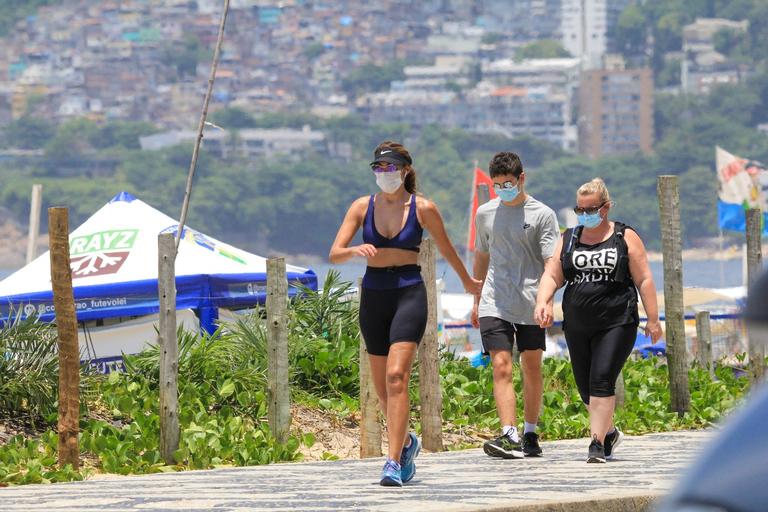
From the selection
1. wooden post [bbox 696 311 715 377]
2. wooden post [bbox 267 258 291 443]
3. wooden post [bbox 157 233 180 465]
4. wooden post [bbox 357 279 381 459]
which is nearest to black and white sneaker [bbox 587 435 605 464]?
wooden post [bbox 357 279 381 459]

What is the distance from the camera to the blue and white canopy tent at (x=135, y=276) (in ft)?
53.2

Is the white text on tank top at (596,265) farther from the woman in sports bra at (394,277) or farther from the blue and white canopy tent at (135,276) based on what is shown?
the blue and white canopy tent at (135,276)

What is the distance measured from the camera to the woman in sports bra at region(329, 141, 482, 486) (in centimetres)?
731

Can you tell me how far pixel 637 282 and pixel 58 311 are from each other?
9.74 ft

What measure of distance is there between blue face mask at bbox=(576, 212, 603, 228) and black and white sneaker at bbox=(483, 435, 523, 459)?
1154mm

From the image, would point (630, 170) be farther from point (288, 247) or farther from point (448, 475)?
point (448, 475)

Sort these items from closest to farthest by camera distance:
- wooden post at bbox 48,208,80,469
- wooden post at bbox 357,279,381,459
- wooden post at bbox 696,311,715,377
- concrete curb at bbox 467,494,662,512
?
concrete curb at bbox 467,494,662,512, wooden post at bbox 48,208,80,469, wooden post at bbox 357,279,381,459, wooden post at bbox 696,311,715,377

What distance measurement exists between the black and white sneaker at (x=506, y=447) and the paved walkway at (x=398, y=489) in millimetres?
42

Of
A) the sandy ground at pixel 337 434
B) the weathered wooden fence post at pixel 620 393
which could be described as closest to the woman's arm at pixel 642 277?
the sandy ground at pixel 337 434

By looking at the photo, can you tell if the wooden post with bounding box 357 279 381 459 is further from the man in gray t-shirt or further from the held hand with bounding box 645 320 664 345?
the held hand with bounding box 645 320 664 345

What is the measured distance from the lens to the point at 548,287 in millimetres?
8094

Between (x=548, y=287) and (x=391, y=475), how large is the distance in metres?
1.43

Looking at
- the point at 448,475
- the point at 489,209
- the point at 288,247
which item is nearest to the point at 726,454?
the point at 448,475

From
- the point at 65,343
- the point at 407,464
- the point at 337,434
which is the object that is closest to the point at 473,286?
the point at 407,464
